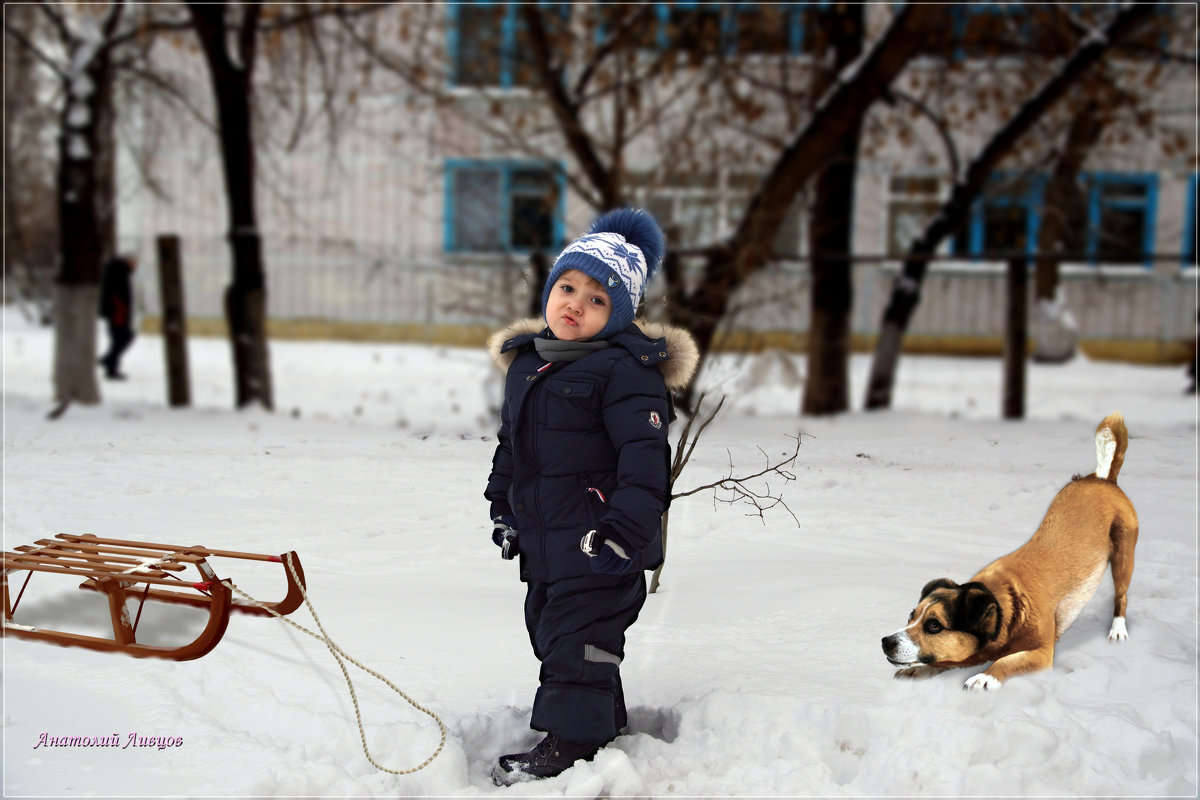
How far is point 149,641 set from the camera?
2207 mm

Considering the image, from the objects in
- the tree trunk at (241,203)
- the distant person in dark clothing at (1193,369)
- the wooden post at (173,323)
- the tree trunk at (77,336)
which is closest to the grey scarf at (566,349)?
the distant person in dark clothing at (1193,369)

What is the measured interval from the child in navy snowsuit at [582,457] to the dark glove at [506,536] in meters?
0.04

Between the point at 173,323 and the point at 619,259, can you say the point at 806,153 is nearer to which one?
the point at 173,323

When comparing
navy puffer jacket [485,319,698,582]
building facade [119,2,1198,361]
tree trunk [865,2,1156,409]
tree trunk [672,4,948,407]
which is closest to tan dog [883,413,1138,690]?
navy puffer jacket [485,319,698,582]

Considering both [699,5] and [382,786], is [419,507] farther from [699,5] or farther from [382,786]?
[699,5]

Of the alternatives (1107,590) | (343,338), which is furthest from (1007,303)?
(343,338)

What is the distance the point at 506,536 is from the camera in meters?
2.05

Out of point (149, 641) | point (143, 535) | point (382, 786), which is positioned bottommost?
point (382, 786)

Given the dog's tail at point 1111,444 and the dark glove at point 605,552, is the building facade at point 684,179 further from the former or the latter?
the dog's tail at point 1111,444

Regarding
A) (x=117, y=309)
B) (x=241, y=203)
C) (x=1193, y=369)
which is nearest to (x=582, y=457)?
(x=1193, y=369)

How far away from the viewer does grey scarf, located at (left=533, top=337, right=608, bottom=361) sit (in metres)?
1.92

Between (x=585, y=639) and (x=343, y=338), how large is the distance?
9740 mm

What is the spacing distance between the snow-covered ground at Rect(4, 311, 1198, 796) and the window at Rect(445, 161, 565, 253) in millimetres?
3535

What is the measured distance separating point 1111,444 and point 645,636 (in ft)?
3.55
